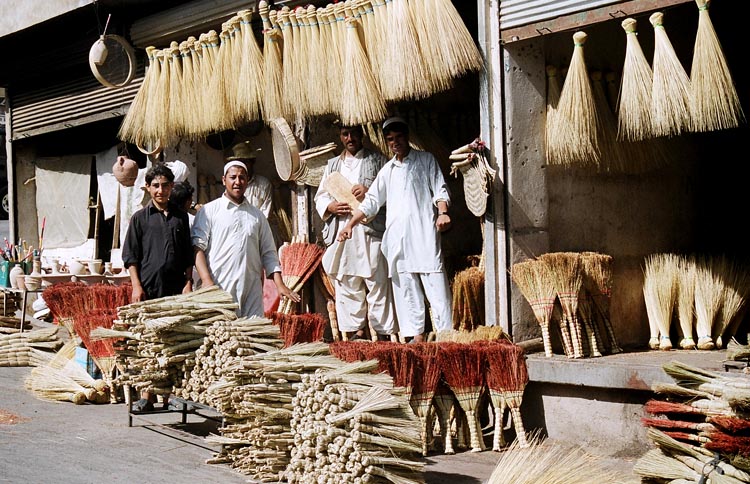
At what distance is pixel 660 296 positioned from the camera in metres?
6.45

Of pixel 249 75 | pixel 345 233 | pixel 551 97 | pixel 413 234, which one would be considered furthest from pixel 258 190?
pixel 551 97

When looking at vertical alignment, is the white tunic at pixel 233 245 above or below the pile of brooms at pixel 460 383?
above

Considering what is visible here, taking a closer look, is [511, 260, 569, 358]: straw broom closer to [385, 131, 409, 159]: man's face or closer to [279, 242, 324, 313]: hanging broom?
[385, 131, 409, 159]: man's face

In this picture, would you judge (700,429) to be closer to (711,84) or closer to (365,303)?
(711,84)

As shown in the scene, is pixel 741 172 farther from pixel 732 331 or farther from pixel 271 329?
pixel 271 329

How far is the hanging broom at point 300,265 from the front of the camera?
8695mm

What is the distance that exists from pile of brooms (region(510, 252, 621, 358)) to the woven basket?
2886mm

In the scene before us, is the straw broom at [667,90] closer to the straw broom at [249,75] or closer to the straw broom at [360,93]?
the straw broom at [360,93]

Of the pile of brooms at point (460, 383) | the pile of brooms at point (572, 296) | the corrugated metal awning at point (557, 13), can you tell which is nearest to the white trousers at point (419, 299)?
the pile of brooms at point (572, 296)

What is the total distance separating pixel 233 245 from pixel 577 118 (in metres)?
2.55

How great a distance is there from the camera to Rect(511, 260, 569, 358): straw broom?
6.16m

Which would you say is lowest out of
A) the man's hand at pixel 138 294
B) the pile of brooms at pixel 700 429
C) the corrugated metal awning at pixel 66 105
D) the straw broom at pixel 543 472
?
the straw broom at pixel 543 472

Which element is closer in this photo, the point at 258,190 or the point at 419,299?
the point at 419,299

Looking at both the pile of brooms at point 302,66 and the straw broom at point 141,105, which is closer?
the pile of brooms at point 302,66
